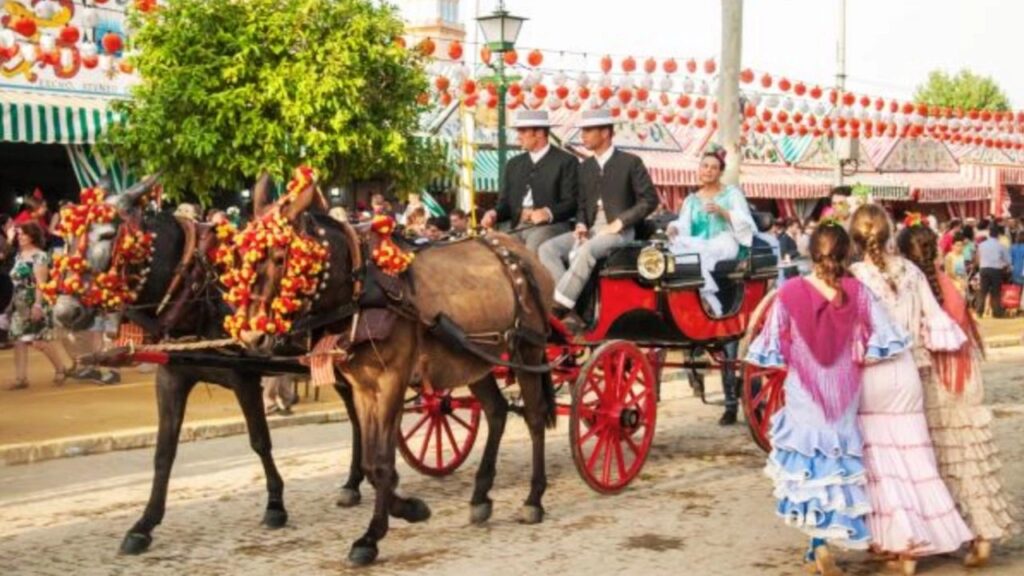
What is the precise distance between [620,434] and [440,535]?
1744mm

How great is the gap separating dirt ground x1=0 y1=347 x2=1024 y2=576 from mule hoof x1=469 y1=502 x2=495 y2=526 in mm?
59

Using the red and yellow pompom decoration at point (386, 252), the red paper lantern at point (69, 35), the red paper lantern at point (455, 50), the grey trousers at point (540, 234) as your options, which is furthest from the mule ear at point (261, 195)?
the red paper lantern at point (455, 50)

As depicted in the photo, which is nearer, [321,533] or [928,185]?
[321,533]

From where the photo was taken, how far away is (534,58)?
2539 centimetres

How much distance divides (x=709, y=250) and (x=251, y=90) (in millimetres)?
9015

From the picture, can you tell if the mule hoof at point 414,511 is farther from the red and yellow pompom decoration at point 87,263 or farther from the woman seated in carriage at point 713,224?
the woman seated in carriage at point 713,224

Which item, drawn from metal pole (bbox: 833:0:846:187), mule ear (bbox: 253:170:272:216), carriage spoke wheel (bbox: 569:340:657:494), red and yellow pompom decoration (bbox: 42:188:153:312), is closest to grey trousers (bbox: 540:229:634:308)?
carriage spoke wheel (bbox: 569:340:657:494)

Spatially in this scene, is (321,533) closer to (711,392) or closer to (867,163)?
(711,392)

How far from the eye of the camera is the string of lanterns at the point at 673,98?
24422 millimetres

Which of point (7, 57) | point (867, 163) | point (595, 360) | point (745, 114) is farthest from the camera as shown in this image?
point (867, 163)

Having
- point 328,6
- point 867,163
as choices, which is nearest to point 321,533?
point 328,6

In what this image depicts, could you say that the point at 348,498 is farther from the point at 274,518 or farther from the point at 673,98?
the point at 673,98

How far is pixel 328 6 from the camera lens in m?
18.4

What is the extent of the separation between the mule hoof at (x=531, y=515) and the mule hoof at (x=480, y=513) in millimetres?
205
